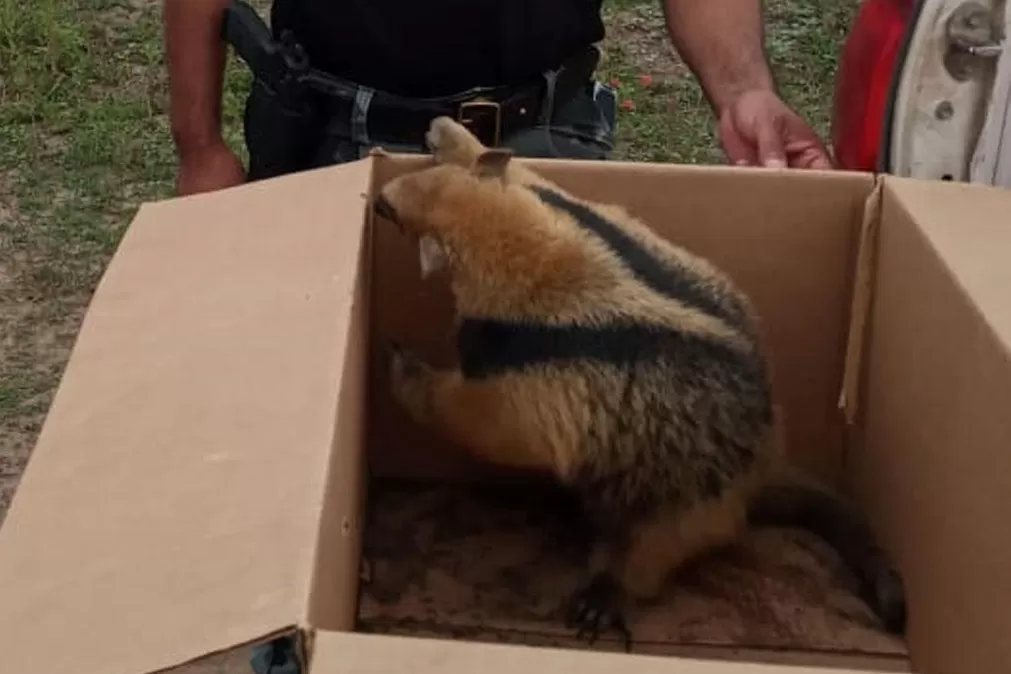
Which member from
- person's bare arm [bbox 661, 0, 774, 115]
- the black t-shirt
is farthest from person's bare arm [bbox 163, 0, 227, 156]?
person's bare arm [bbox 661, 0, 774, 115]

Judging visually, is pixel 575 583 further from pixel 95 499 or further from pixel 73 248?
pixel 73 248

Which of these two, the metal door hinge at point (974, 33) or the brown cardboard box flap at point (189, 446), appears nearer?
the brown cardboard box flap at point (189, 446)

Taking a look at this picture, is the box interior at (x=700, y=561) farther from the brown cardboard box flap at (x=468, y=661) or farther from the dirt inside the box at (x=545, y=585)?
the brown cardboard box flap at (x=468, y=661)

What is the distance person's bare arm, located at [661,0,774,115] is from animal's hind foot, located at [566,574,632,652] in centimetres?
65

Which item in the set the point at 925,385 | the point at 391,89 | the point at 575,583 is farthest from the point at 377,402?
the point at 925,385

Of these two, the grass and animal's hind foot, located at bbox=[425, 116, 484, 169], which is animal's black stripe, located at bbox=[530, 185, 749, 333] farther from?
the grass

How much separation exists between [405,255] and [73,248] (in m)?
2.09

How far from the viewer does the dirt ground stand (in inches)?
128

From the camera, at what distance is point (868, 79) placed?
1508 mm

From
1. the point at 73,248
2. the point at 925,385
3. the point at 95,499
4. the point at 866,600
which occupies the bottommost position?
Answer: the point at 73,248

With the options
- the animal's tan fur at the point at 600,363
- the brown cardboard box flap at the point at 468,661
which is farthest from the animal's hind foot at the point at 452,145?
the brown cardboard box flap at the point at 468,661

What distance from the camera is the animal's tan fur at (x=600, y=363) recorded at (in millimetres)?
1402

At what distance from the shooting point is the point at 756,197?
59.5 inches

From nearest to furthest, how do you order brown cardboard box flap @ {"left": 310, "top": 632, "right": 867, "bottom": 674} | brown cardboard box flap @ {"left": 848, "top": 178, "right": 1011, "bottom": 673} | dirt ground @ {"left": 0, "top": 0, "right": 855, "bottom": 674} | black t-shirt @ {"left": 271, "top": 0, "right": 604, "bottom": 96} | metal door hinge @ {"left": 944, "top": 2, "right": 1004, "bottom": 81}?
brown cardboard box flap @ {"left": 310, "top": 632, "right": 867, "bottom": 674}
brown cardboard box flap @ {"left": 848, "top": 178, "right": 1011, "bottom": 673}
metal door hinge @ {"left": 944, "top": 2, "right": 1004, "bottom": 81}
black t-shirt @ {"left": 271, "top": 0, "right": 604, "bottom": 96}
dirt ground @ {"left": 0, "top": 0, "right": 855, "bottom": 674}
